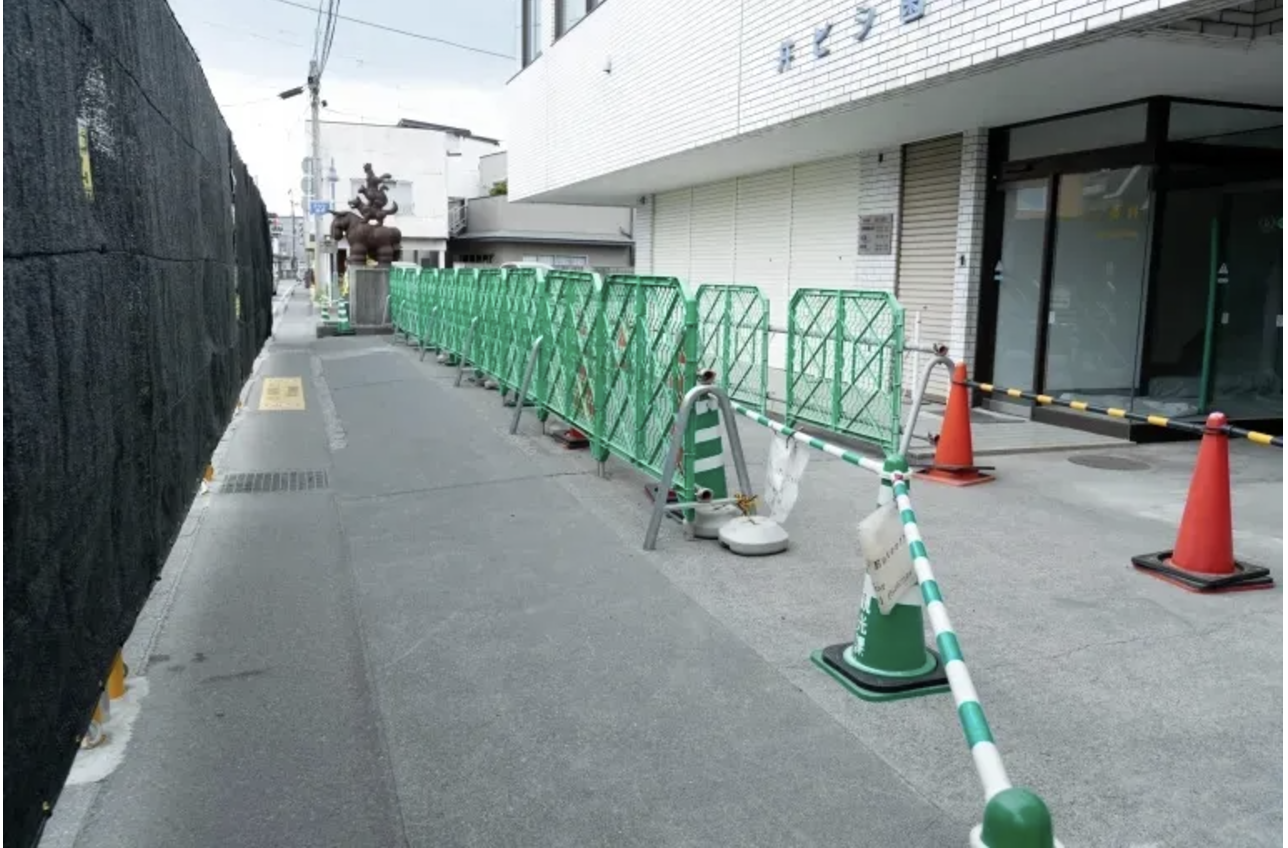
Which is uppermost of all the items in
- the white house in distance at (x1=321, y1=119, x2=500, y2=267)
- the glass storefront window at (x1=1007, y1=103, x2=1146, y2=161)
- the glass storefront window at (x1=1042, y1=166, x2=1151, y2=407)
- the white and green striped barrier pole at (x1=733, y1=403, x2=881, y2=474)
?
the white house in distance at (x1=321, y1=119, x2=500, y2=267)

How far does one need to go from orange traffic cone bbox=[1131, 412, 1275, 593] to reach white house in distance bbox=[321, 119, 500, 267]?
146 ft

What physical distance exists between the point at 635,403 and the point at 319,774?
12.8 ft

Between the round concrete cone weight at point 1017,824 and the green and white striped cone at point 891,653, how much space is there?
1.94 m

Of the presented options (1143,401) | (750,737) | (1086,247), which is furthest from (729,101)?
(750,737)

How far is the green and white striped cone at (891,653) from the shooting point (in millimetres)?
3869

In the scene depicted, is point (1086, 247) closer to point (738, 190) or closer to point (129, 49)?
point (738, 190)

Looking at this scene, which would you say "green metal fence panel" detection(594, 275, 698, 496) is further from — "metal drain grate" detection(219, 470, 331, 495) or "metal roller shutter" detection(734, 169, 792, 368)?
"metal roller shutter" detection(734, 169, 792, 368)

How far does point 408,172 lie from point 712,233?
36.2 metres

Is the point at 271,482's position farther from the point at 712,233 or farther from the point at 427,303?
the point at 712,233

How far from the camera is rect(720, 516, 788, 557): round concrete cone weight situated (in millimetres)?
5656

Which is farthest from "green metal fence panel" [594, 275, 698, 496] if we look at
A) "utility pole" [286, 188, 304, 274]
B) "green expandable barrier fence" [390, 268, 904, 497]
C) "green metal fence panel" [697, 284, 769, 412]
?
"utility pole" [286, 188, 304, 274]

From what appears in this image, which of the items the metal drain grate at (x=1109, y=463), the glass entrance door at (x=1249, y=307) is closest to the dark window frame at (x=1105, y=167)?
the glass entrance door at (x=1249, y=307)

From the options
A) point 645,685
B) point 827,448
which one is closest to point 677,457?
point 827,448

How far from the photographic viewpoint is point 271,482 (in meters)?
7.64
